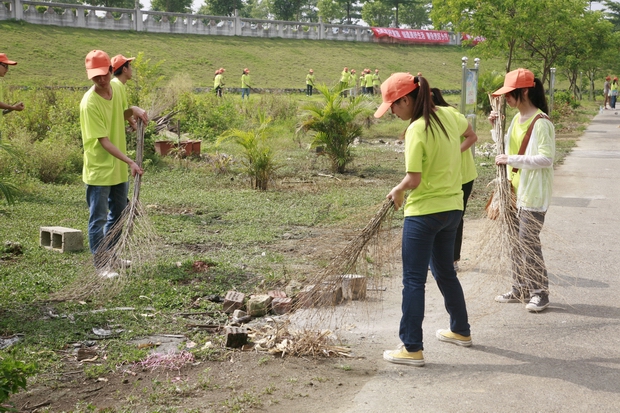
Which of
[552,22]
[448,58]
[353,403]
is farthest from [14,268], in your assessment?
[448,58]

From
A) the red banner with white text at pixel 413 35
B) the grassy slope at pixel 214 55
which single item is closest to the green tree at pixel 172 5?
the grassy slope at pixel 214 55

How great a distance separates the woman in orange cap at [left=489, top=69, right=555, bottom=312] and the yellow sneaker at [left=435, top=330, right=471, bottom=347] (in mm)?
838

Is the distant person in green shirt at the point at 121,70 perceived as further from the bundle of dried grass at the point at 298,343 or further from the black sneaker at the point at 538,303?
the black sneaker at the point at 538,303

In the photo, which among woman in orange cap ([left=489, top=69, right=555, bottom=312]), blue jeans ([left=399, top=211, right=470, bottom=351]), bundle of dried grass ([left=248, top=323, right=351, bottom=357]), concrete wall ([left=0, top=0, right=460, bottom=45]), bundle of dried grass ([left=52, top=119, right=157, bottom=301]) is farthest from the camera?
concrete wall ([left=0, top=0, right=460, bottom=45])

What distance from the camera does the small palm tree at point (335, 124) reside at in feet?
44.5

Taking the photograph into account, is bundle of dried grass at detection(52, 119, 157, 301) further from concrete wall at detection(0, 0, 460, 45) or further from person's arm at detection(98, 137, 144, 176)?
concrete wall at detection(0, 0, 460, 45)

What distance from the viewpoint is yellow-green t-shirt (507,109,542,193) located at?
5.60 meters

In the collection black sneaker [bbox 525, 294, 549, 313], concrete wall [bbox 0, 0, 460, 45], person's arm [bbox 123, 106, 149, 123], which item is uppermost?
concrete wall [bbox 0, 0, 460, 45]

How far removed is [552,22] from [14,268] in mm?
21465

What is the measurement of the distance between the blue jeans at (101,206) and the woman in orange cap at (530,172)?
3384mm

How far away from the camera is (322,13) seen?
86750 millimetres

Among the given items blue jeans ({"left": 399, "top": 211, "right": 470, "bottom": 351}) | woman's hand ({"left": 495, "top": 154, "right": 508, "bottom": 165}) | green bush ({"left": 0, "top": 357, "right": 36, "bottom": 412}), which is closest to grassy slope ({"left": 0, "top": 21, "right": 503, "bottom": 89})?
woman's hand ({"left": 495, "top": 154, "right": 508, "bottom": 165})

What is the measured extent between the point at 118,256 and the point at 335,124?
792 cm

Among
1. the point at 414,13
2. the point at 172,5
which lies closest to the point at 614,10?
the point at 414,13
